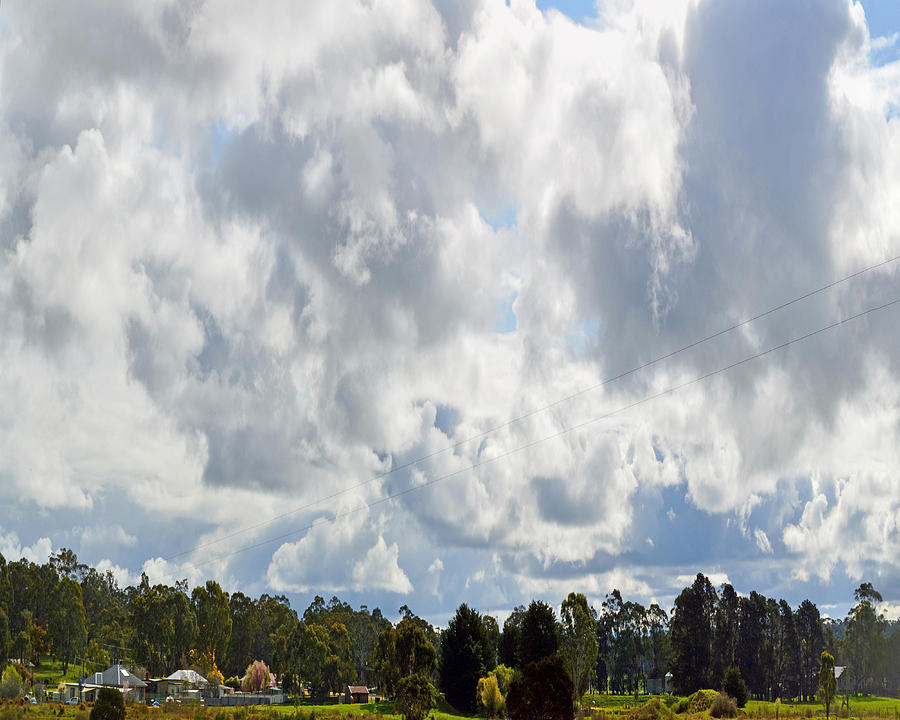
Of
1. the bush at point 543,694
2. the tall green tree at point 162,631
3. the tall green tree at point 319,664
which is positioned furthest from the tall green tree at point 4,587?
the bush at point 543,694

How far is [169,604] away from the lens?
14188cm

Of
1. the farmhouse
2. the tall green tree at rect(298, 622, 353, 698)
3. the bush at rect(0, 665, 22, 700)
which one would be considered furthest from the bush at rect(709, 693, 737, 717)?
the bush at rect(0, 665, 22, 700)

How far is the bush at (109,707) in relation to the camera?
58.4 metres

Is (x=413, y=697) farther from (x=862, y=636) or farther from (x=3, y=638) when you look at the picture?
(x=862, y=636)

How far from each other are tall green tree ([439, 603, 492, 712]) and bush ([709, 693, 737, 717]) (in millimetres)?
21695

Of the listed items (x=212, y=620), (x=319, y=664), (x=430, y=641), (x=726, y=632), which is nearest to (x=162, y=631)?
(x=212, y=620)

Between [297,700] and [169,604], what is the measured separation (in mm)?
32037

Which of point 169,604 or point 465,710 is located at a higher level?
point 169,604

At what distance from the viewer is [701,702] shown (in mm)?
91438

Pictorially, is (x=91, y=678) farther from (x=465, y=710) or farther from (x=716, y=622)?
(x=716, y=622)

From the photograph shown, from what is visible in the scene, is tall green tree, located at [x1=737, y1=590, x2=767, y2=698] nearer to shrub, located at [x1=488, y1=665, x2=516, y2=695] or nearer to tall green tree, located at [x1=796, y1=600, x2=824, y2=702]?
tall green tree, located at [x1=796, y1=600, x2=824, y2=702]

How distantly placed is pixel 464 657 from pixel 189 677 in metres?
54.1

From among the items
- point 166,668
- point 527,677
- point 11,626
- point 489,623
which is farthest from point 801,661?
point 11,626

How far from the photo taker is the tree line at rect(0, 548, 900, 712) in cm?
9356
